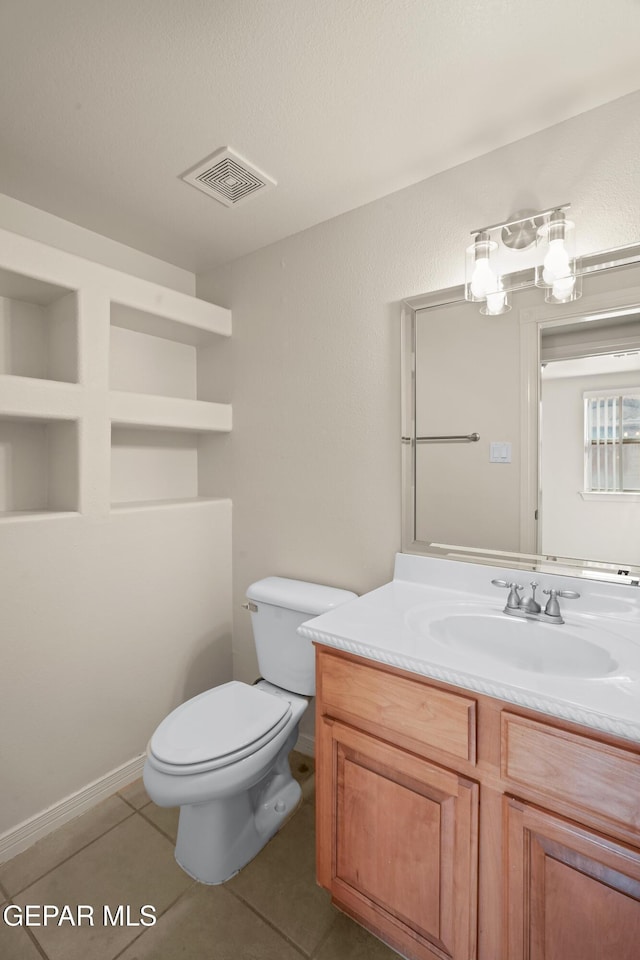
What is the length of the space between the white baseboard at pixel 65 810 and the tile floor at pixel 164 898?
30mm

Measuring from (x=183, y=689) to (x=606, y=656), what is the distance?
1.75 meters

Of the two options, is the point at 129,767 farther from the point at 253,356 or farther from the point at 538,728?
the point at 253,356

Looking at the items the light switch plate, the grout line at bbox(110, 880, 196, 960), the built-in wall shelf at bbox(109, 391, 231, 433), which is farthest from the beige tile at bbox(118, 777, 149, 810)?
the light switch plate

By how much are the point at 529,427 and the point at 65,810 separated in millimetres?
2125

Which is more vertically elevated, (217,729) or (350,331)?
(350,331)

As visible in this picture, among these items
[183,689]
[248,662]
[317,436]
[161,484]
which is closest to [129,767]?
[183,689]

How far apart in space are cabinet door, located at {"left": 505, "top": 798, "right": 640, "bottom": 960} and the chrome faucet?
501mm

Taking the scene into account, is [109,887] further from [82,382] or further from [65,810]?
[82,382]

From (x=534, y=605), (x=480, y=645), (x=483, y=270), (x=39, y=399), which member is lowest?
(x=480, y=645)

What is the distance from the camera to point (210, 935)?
128 centimetres

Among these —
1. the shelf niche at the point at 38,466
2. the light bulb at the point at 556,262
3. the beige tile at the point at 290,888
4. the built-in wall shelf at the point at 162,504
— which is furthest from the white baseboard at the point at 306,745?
the light bulb at the point at 556,262

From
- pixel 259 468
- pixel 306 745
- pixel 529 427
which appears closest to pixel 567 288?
pixel 529 427

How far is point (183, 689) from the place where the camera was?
7.02 ft

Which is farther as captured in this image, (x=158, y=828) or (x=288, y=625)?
(x=288, y=625)
